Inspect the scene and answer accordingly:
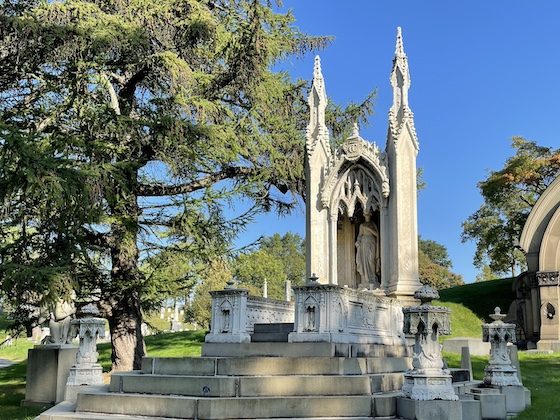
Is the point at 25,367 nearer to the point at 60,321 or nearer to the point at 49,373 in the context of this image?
the point at 60,321

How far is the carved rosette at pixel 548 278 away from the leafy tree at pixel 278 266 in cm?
1192

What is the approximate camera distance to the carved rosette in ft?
78.4

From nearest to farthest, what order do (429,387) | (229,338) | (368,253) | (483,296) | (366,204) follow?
(429,387), (229,338), (366,204), (368,253), (483,296)

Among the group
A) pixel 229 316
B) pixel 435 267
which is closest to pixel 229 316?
pixel 229 316

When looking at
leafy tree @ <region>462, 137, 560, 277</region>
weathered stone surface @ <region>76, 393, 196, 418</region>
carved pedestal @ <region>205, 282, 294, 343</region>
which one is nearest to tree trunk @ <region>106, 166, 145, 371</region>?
carved pedestal @ <region>205, 282, 294, 343</region>

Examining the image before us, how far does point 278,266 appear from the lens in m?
61.7

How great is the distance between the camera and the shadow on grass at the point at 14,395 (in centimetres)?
1194

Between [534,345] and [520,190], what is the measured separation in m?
12.8

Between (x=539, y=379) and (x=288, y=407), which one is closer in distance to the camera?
(x=288, y=407)

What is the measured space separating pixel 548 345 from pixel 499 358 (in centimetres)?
1290

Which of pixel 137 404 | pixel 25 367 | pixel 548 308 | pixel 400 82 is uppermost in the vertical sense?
pixel 400 82

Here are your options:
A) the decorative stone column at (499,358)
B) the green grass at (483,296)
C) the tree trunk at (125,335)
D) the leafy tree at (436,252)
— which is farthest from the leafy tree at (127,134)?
the leafy tree at (436,252)

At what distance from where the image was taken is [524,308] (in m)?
26.2

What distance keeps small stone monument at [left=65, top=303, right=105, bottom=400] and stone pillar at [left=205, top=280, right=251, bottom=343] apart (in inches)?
80.2
